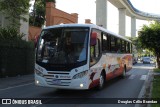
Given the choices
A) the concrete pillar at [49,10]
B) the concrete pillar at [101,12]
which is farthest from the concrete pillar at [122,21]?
the concrete pillar at [49,10]

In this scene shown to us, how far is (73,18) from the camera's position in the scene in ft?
133

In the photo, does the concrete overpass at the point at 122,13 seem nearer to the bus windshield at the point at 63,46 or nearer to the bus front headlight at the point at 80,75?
the bus windshield at the point at 63,46

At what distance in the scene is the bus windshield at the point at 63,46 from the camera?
12.4 meters

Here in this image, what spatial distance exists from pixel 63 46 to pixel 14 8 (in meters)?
13.9

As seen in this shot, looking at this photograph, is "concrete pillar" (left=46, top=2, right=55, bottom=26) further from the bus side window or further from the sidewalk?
the bus side window

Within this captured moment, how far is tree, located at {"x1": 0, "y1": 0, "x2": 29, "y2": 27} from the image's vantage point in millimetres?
24922

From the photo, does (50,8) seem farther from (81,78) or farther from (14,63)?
(81,78)

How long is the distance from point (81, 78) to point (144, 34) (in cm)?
1638

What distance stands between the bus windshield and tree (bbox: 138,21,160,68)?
15.1m

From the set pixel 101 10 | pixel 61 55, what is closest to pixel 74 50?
pixel 61 55

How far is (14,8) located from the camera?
25359 millimetres

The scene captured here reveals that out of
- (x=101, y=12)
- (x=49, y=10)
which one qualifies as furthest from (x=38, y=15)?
(x=49, y=10)

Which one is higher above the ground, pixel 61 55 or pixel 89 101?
pixel 61 55

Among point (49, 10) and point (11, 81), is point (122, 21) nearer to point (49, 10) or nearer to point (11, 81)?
point (49, 10)
